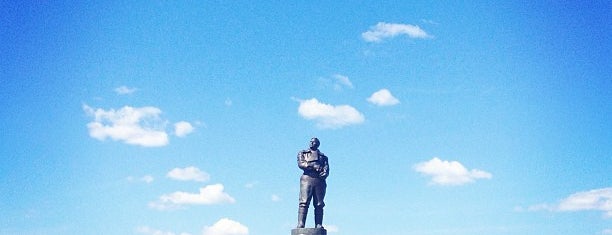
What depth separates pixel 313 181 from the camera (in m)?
17.4

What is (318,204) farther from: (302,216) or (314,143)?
(314,143)

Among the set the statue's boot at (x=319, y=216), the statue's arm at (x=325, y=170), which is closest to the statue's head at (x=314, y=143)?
the statue's arm at (x=325, y=170)

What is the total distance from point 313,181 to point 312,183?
2.3 inches

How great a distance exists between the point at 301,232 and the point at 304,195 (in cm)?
102

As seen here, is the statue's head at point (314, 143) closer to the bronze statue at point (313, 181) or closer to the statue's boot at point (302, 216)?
the bronze statue at point (313, 181)

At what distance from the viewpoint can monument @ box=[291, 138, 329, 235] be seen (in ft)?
56.6

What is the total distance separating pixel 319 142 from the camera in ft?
58.8

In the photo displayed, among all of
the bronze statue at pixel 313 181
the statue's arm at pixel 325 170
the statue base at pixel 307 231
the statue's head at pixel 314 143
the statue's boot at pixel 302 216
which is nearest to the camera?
the statue base at pixel 307 231

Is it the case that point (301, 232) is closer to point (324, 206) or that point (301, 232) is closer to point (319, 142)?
point (324, 206)

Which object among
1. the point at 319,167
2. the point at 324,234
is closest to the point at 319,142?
the point at 319,167

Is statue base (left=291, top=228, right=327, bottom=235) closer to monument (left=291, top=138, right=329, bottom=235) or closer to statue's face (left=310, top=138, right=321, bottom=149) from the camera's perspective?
monument (left=291, top=138, right=329, bottom=235)

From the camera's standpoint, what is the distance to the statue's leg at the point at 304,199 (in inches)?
677

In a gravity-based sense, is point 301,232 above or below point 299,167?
below

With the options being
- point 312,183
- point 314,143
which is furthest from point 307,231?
point 314,143
